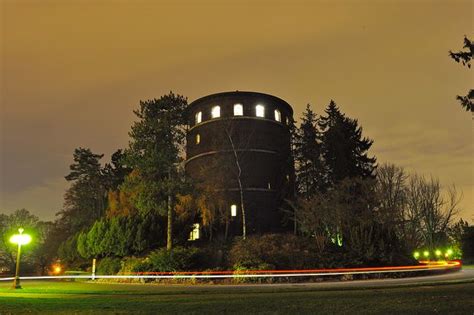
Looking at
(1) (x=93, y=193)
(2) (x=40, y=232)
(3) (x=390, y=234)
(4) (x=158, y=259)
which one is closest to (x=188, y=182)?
(4) (x=158, y=259)

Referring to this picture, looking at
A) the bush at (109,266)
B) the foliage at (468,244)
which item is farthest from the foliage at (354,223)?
the foliage at (468,244)

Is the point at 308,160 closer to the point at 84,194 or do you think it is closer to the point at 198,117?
the point at 198,117

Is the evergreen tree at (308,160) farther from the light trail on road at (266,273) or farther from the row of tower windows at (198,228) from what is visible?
the light trail on road at (266,273)

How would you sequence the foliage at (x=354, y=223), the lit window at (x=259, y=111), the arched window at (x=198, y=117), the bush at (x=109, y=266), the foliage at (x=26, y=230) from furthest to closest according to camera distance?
the foliage at (x=26, y=230), the arched window at (x=198, y=117), the lit window at (x=259, y=111), the bush at (x=109, y=266), the foliage at (x=354, y=223)

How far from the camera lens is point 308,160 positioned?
130 ft

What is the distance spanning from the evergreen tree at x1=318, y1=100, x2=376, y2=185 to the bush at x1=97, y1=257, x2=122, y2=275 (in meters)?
18.3

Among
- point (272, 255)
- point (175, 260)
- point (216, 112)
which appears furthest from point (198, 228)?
point (272, 255)

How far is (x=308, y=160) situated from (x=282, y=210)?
17.9 ft

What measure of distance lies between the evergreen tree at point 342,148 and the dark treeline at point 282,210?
95 mm

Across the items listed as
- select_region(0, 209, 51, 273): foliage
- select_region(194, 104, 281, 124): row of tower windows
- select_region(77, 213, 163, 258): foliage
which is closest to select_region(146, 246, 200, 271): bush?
select_region(77, 213, 163, 258): foliage

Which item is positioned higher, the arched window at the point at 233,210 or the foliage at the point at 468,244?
the arched window at the point at 233,210

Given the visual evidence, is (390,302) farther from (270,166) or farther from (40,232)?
(40,232)

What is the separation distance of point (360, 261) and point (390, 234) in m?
4.73

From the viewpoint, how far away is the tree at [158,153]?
28281 mm
